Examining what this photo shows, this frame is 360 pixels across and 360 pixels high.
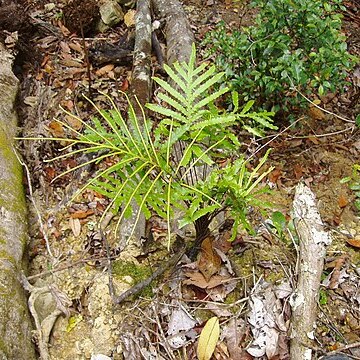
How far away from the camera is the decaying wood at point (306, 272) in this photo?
2.59 m

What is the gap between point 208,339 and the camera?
2.63 metres

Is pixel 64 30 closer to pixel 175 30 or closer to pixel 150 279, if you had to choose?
pixel 175 30

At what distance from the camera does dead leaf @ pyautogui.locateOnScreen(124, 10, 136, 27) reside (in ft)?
16.8

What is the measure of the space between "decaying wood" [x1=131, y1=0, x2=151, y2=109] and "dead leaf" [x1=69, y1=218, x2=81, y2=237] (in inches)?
39.8

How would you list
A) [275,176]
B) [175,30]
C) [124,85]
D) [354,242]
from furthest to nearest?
[175,30] → [124,85] → [275,176] → [354,242]

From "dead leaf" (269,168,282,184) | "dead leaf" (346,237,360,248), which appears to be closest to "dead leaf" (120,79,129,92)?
"dead leaf" (269,168,282,184)

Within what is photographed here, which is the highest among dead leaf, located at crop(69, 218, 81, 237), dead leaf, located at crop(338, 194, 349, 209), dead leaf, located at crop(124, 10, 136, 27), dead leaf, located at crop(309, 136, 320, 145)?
dead leaf, located at crop(124, 10, 136, 27)

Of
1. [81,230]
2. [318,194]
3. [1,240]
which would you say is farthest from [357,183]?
[1,240]

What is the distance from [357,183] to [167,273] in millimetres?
1661

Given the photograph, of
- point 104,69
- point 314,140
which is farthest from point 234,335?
point 104,69

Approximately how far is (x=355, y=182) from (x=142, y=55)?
2229mm

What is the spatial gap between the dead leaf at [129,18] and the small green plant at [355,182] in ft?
9.35

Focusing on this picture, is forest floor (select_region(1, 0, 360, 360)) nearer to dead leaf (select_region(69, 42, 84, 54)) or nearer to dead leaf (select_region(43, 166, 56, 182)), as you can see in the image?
dead leaf (select_region(43, 166, 56, 182))

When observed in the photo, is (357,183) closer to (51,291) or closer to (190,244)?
(190,244)
